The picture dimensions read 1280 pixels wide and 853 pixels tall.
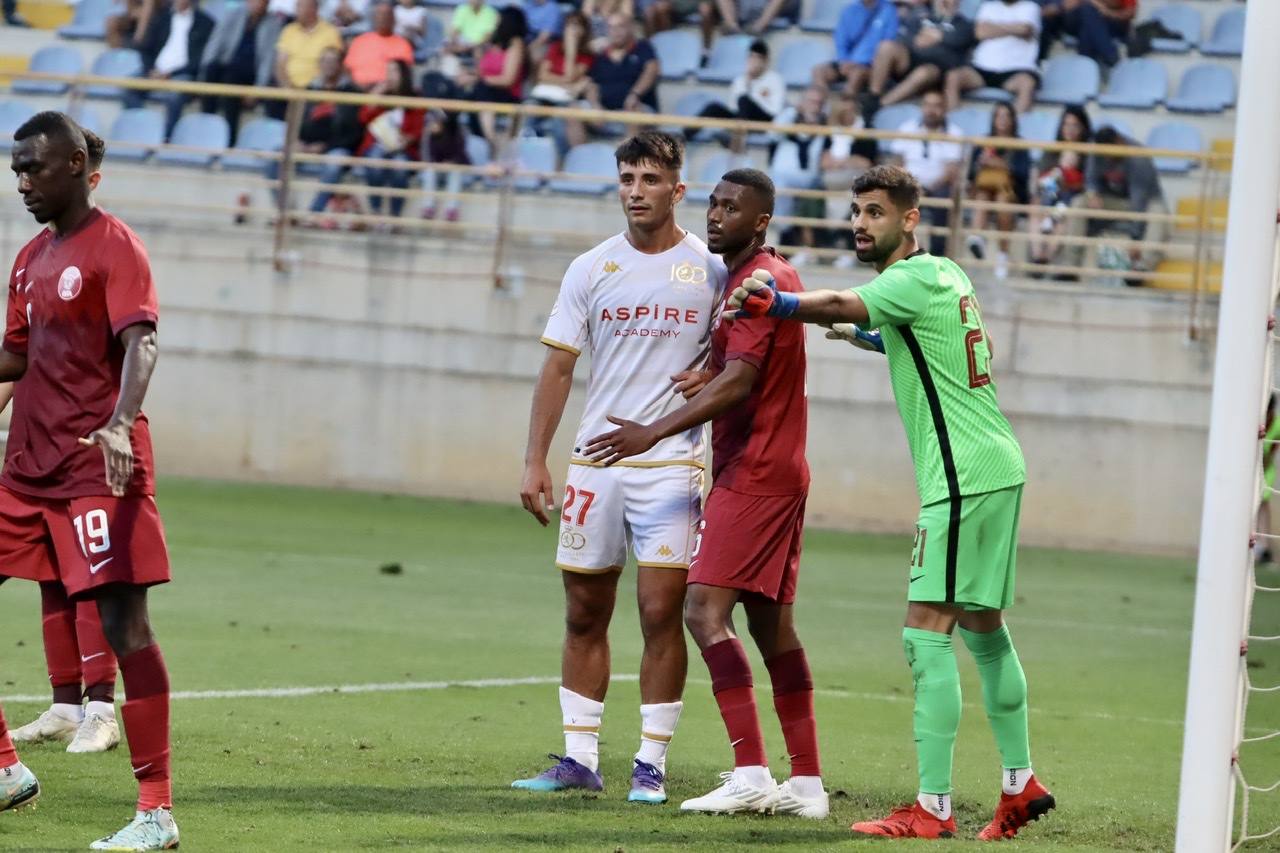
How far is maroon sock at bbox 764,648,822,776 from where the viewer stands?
21.7ft

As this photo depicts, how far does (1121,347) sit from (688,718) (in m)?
9.75

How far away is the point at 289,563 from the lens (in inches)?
536

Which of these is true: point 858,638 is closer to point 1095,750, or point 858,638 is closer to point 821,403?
point 1095,750

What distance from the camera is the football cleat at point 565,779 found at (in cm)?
684

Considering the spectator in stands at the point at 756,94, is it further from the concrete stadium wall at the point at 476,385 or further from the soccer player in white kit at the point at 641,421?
the soccer player in white kit at the point at 641,421

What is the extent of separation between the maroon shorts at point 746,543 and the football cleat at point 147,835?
198 cm

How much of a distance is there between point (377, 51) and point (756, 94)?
416cm

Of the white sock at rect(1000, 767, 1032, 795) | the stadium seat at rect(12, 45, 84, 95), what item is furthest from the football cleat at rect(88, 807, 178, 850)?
the stadium seat at rect(12, 45, 84, 95)

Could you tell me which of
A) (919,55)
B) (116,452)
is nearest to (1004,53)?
(919,55)

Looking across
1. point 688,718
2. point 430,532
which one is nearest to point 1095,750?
point 688,718

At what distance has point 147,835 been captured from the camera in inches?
212

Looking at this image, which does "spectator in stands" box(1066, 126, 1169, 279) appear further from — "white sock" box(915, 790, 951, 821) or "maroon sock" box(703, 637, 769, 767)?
"white sock" box(915, 790, 951, 821)

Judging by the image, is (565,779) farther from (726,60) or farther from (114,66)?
(114,66)

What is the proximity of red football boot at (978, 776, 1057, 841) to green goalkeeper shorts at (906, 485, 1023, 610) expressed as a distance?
631 millimetres
